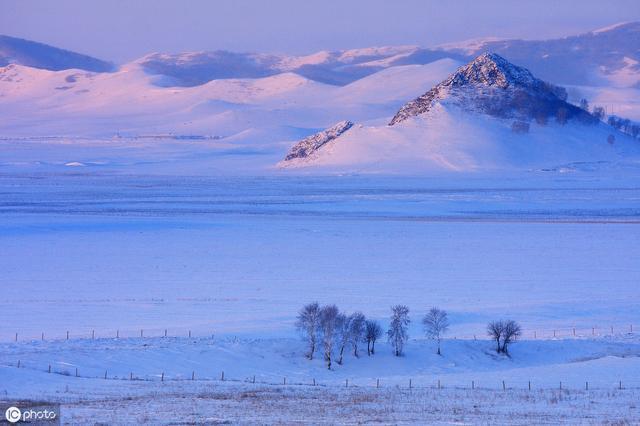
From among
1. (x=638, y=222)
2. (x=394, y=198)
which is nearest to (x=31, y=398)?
(x=638, y=222)

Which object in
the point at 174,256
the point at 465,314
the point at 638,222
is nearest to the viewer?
the point at 465,314

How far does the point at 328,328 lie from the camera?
2572 centimetres

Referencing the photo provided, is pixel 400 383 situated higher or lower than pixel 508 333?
lower

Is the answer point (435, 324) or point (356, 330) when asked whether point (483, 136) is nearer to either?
point (435, 324)

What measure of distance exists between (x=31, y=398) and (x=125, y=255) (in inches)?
868

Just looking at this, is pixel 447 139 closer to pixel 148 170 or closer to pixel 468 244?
pixel 148 170

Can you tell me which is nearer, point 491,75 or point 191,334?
point 191,334

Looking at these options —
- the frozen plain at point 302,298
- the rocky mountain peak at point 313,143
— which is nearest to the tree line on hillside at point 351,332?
the frozen plain at point 302,298

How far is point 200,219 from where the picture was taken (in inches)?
2072

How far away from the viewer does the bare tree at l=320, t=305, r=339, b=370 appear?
84.4ft

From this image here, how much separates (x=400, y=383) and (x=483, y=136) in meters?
83.6

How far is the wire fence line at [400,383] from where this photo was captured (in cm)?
2180
